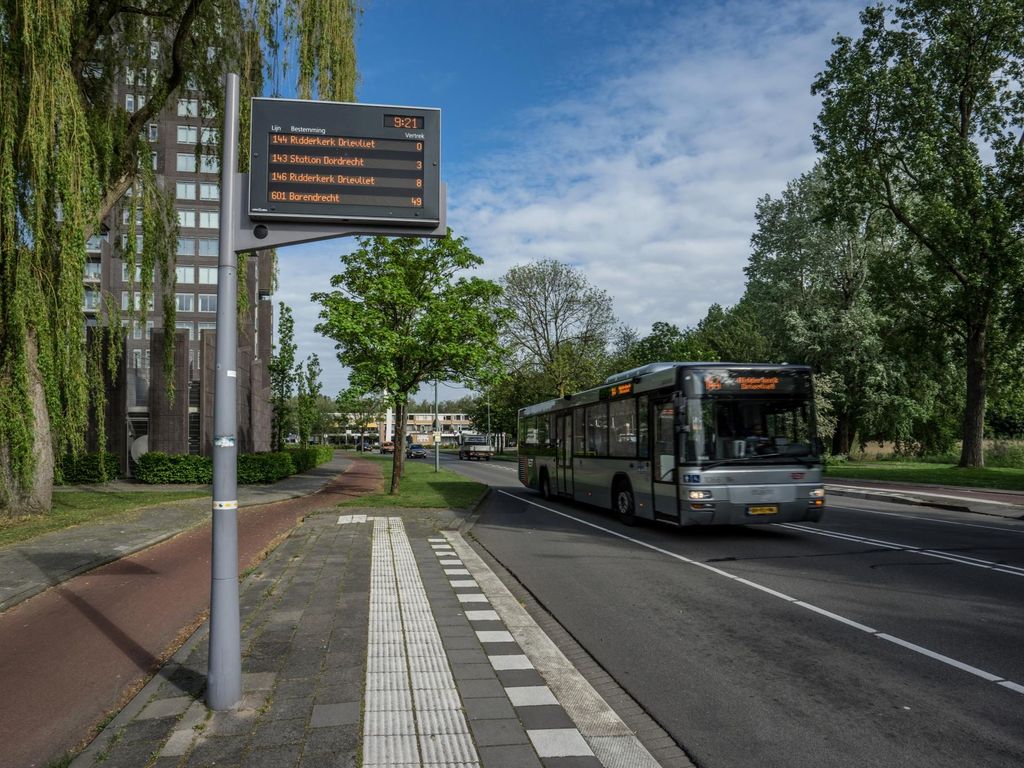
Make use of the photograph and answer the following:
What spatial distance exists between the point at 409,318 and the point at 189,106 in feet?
23.1

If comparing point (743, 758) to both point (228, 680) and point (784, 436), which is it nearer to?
point (228, 680)

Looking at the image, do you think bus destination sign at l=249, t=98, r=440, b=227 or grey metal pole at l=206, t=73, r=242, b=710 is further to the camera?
bus destination sign at l=249, t=98, r=440, b=227

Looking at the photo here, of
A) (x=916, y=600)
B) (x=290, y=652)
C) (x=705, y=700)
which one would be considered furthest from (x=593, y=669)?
(x=916, y=600)

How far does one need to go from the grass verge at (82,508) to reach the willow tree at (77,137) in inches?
29.0

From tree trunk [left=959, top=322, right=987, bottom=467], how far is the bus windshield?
2119 centimetres

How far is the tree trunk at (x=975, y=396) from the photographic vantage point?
28.3 meters

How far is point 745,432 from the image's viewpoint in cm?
1137

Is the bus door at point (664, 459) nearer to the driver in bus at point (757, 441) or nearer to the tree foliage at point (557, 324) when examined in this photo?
the driver in bus at point (757, 441)

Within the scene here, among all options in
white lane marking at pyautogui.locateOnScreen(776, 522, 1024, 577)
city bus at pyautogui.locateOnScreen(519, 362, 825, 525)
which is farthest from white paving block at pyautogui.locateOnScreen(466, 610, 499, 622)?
white lane marking at pyautogui.locateOnScreen(776, 522, 1024, 577)

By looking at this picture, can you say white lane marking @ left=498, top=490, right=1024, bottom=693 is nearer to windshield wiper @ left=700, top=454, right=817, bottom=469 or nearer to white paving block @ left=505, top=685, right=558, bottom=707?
windshield wiper @ left=700, top=454, right=817, bottom=469

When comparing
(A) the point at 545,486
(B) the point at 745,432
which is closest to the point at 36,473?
(A) the point at 545,486

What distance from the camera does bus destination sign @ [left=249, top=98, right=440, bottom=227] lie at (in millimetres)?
4898

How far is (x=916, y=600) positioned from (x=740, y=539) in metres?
4.59

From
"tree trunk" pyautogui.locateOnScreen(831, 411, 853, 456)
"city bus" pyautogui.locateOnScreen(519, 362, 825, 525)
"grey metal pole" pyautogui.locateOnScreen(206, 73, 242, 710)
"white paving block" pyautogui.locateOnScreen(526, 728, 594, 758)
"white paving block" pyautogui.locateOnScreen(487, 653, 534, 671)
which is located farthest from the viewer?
"tree trunk" pyautogui.locateOnScreen(831, 411, 853, 456)
